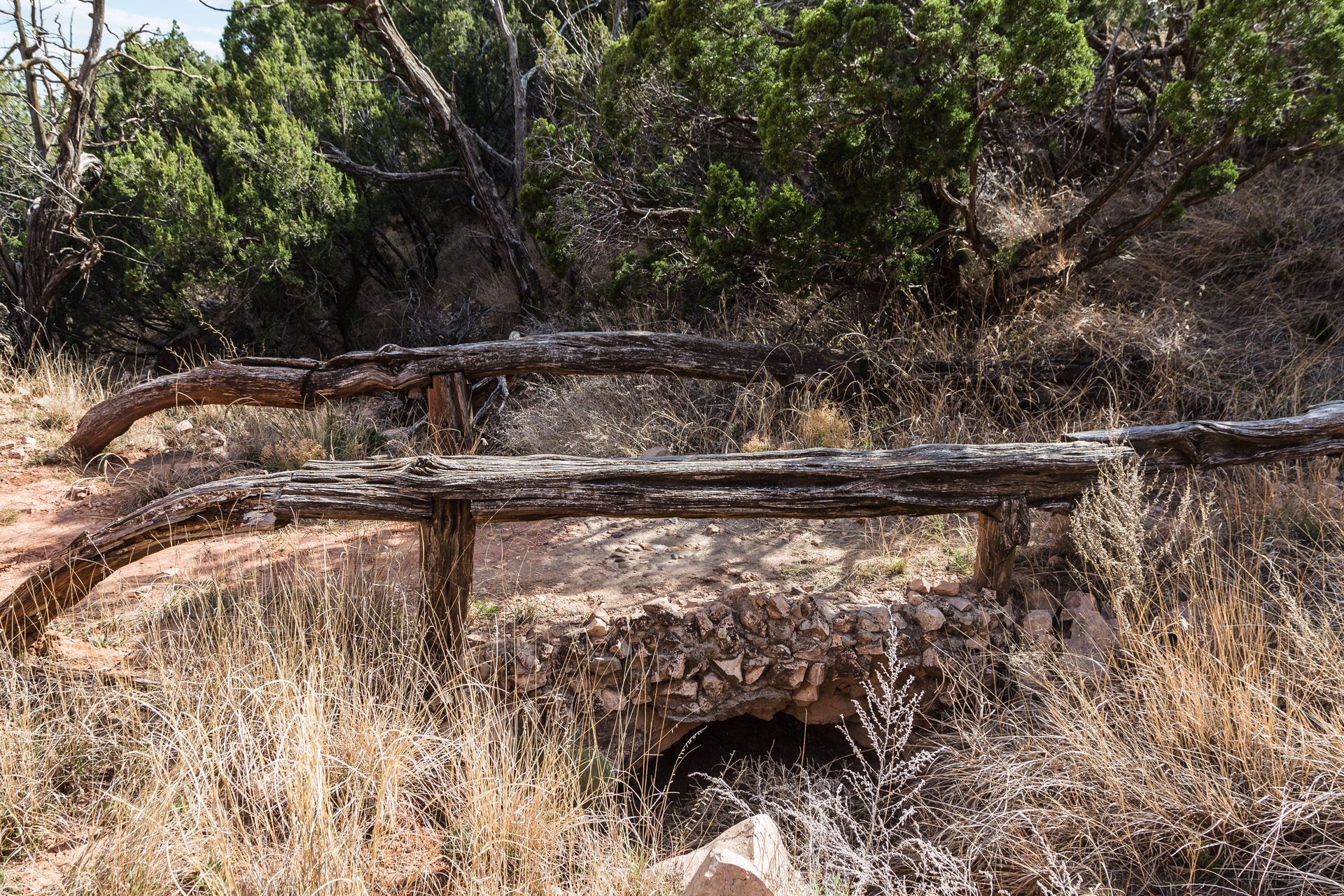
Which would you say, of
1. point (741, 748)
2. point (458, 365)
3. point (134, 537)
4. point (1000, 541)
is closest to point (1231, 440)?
point (1000, 541)

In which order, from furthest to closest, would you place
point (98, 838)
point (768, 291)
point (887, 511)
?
point (768, 291)
point (887, 511)
point (98, 838)

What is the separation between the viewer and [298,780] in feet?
8.35

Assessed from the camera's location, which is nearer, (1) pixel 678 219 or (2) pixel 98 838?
(2) pixel 98 838

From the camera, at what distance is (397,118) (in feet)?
35.1

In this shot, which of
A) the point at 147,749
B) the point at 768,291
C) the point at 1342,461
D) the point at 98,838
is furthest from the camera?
the point at 768,291

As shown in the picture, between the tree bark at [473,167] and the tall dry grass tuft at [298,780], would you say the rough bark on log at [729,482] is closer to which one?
the tall dry grass tuft at [298,780]

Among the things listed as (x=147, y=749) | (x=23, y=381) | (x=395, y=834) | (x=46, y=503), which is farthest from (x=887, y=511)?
(x=23, y=381)

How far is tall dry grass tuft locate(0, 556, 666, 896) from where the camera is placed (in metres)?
2.36

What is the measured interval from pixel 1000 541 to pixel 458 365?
3939 millimetres

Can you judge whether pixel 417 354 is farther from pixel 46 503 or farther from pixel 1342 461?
pixel 1342 461

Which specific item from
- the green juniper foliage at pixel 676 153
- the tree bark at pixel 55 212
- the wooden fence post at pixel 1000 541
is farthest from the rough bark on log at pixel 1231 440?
the tree bark at pixel 55 212

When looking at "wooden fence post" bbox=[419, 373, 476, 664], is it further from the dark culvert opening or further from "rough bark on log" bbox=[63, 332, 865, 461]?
"rough bark on log" bbox=[63, 332, 865, 461]

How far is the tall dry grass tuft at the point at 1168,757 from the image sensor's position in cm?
248

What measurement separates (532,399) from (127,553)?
4224mm
